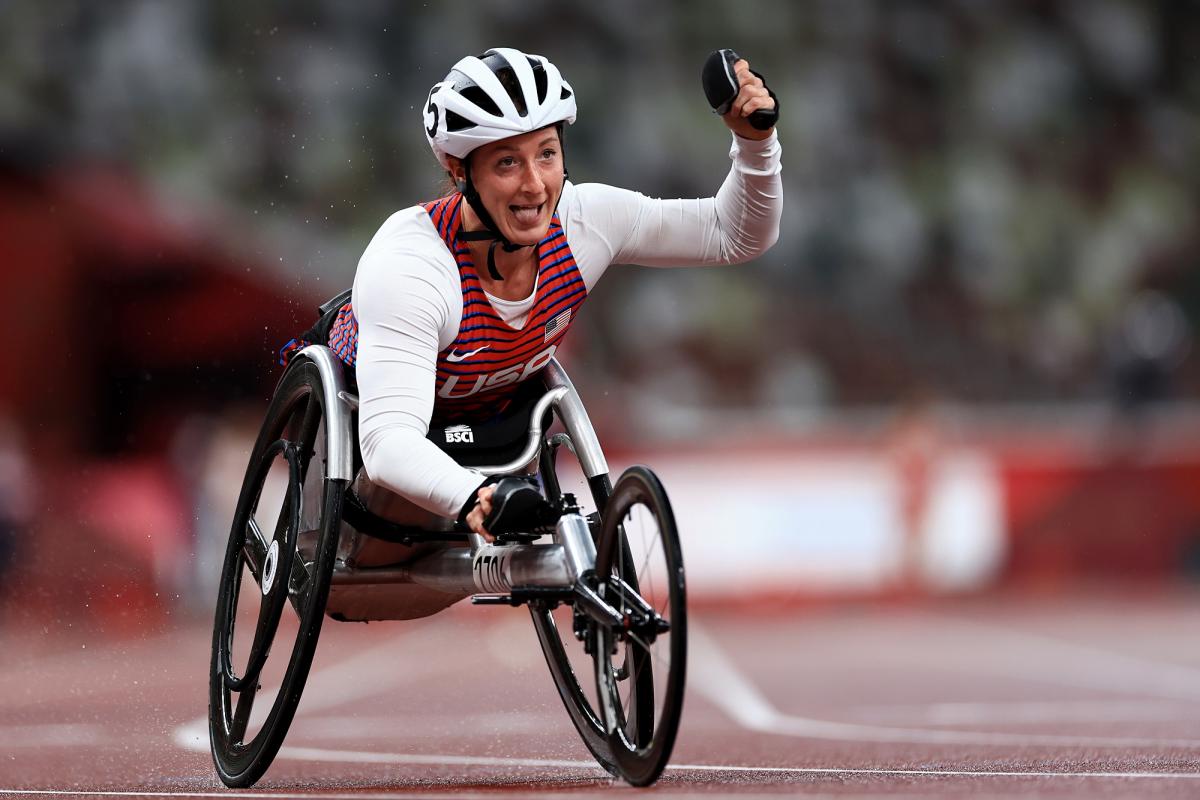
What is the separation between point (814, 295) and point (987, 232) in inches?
105

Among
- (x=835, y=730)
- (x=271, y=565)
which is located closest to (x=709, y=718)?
(x=835, y=730)

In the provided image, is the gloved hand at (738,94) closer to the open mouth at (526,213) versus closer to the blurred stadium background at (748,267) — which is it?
the open mouth at (526,213)

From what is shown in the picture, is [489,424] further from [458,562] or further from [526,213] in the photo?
[526,213]

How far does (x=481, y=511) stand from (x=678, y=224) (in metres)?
1.14

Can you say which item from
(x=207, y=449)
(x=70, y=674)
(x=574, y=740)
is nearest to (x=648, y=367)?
(x=207, y=449)

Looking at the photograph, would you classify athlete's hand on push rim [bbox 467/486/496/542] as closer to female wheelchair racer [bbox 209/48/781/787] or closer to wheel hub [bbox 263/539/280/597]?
female wheelchair racer [bbox 209/48/781/787]

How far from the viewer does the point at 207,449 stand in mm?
16672

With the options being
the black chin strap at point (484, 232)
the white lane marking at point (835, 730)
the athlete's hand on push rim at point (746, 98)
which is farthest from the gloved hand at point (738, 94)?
the white lane marking at point (835, 730)

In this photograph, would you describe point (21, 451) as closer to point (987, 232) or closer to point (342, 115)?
point (342, 115)

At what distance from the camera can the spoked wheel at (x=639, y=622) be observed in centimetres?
448

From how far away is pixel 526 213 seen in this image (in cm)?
503

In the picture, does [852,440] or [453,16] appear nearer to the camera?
[852,440]

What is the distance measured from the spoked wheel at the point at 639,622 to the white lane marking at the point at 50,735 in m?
2.61

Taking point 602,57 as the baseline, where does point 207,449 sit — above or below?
below
